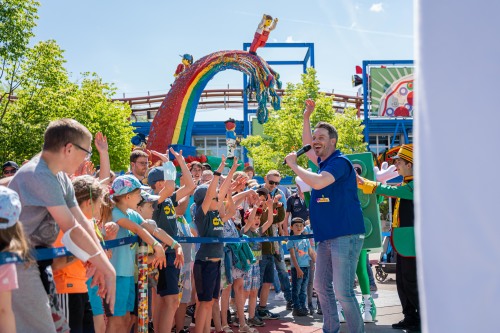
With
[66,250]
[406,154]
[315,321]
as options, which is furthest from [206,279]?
[406,154]

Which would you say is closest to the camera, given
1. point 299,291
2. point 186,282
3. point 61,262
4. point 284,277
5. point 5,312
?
point 5,312

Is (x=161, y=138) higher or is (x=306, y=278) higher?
(x=161, y=138)

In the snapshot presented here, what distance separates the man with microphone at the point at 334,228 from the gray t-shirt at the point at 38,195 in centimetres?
222

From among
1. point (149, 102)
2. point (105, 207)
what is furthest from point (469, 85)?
point (149, 102)

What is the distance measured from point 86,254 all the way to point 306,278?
5.44 meters

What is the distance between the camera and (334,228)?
4941 mm

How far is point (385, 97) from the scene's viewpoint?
32.9 m

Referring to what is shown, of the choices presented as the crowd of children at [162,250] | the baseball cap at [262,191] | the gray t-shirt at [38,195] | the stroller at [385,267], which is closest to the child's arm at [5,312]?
the crowd of children at [162,250]

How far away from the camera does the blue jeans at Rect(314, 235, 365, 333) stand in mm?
4875

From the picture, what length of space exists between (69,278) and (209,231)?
95.3 inches

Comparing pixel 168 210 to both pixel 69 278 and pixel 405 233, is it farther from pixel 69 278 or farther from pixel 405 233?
pixel 405 233

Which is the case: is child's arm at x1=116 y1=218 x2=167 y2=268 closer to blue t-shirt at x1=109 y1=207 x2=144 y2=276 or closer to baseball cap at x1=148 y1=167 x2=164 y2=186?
blue t-shirt at x1=109 y1=207 x2=144 y2=276

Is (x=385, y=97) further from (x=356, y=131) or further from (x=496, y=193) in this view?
(x=496, y=193)

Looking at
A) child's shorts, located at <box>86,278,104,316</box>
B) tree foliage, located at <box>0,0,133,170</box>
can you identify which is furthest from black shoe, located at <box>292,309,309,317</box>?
tree foliage, located at <box>0,0,133,170</box>
